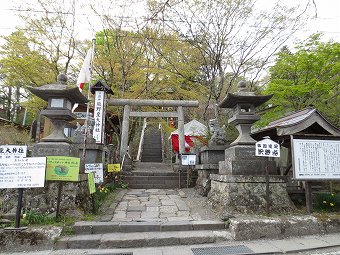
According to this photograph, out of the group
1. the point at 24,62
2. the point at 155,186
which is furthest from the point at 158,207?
the point at 24,62

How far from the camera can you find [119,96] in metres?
13.2

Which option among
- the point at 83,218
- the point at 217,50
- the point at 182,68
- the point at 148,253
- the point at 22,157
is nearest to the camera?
the point at 148,253

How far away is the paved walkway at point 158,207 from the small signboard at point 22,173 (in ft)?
6.09

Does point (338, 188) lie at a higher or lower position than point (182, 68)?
lower

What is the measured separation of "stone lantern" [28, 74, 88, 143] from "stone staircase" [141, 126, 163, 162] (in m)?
12.5

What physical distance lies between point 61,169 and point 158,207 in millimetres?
3154

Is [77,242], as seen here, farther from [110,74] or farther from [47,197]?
[110,74]

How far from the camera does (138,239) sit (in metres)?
4.91

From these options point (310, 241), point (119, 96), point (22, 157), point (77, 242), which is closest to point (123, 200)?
point (77, 242)

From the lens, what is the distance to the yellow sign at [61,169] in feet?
17.8

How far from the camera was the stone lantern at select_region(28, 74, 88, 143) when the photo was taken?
6.25 metres

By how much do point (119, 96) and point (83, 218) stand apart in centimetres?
850

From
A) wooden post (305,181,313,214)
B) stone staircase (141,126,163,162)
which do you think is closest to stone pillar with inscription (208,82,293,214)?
wooden post (305,181,313,214)

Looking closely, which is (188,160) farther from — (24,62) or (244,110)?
(24,62)
